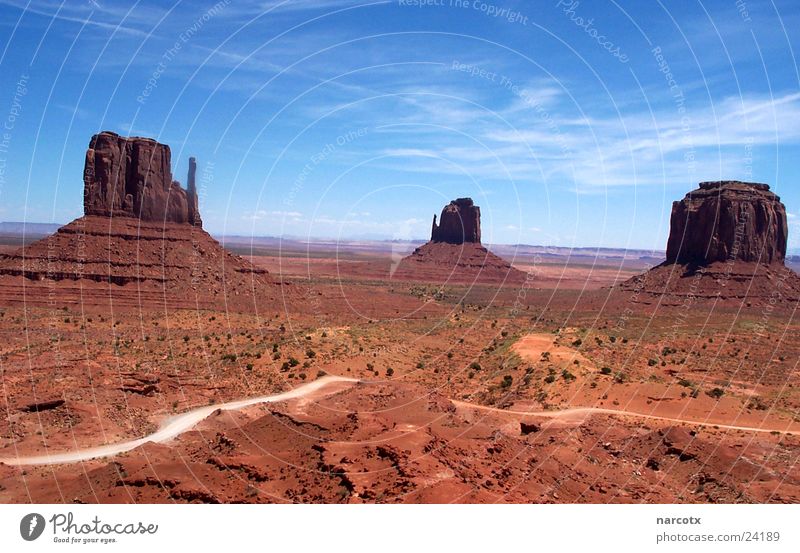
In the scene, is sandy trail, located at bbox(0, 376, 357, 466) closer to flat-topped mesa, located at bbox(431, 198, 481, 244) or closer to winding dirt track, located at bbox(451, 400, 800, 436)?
winding dirt track, located at bbox(451, 400, 800, 436)

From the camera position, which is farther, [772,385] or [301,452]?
[772,385]

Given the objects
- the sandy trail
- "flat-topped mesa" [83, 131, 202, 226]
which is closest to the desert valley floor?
the sandy trail

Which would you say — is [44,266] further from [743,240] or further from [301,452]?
[743,240]

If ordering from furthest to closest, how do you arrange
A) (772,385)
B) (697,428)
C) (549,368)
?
(549,368) → (772,385) → (697,428)

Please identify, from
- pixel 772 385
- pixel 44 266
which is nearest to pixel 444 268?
pixel 44 266

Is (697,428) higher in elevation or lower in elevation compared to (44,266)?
lower

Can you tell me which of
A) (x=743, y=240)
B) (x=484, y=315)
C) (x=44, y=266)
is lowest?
(x=484, y=315)

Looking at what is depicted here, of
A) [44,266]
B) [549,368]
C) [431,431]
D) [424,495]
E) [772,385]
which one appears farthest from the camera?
[44,266]
